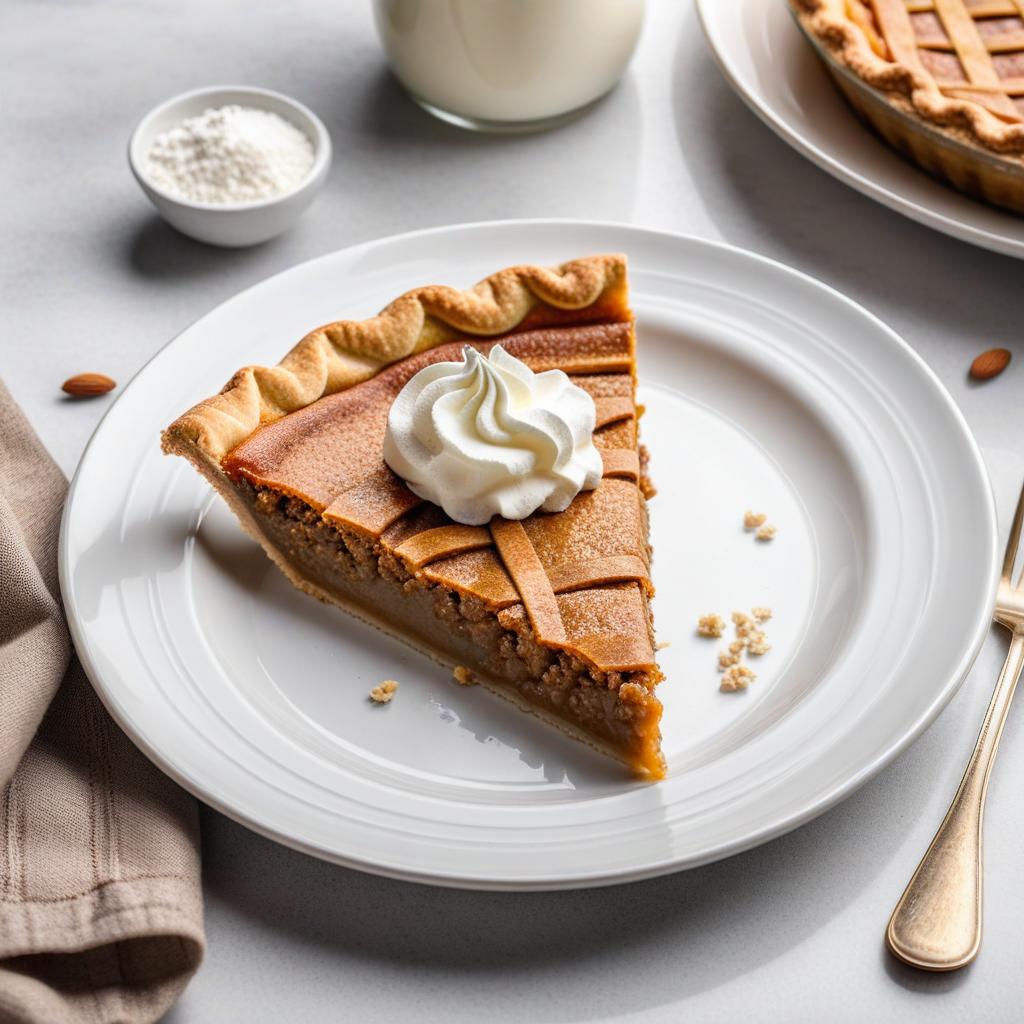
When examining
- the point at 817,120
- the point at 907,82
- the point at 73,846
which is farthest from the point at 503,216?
the point at 73,846

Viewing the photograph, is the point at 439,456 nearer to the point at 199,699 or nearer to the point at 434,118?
the point at 199,699

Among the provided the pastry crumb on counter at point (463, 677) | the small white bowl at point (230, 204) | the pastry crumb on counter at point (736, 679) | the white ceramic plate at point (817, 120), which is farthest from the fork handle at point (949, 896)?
the small white bowl at point (230, 204)

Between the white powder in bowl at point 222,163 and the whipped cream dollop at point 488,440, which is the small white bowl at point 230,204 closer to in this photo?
the white powder in bowl at point 222,163

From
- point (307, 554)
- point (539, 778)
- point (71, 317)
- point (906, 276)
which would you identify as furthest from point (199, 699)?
point (906, 276)

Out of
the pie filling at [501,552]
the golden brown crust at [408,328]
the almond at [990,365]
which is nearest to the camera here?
the pie filling at [501,552]

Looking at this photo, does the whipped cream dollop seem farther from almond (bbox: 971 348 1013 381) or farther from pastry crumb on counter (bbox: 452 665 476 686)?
almond (bbox: 971 348 1013 381)

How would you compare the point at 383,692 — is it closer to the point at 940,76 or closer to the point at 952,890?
the point at 952,890

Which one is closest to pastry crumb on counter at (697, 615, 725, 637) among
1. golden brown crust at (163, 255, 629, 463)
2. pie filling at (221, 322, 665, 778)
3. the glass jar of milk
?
pie filling at (221, 322, 665, 778)
